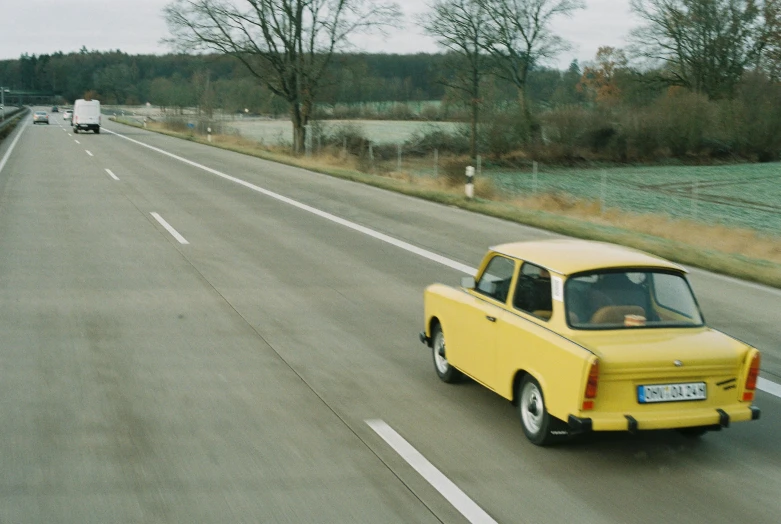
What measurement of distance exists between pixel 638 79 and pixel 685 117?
361 inches

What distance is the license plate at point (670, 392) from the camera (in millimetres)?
5758

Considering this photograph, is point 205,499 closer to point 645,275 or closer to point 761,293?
point 645,275

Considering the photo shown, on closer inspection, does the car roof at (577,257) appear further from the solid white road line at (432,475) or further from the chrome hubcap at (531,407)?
the solid white road line at (432,475)

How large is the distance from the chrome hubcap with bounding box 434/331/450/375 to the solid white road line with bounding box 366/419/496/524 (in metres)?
1.27

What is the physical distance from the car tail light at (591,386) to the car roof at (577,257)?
84 cm

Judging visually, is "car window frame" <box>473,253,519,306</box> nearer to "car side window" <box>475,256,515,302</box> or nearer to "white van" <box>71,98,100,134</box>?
"car side window" <box>475,256,515,302</box>

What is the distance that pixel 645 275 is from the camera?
6.41m

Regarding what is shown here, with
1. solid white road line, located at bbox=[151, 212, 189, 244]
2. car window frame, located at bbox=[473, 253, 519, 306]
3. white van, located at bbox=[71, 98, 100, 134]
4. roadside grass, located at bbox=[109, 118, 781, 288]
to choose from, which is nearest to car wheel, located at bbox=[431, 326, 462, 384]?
car window frame, located at bbox=[473, 253, 519, 306]

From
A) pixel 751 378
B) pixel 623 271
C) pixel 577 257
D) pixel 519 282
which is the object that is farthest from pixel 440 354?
pixel 751 378

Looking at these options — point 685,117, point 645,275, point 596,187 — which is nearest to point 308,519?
point 645,275

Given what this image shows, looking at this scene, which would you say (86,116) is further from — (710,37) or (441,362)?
(441,362)

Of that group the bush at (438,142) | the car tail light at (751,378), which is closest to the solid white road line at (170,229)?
the car tail light at (751,378)

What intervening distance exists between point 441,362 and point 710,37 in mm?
54928

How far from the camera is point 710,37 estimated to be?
186ft
